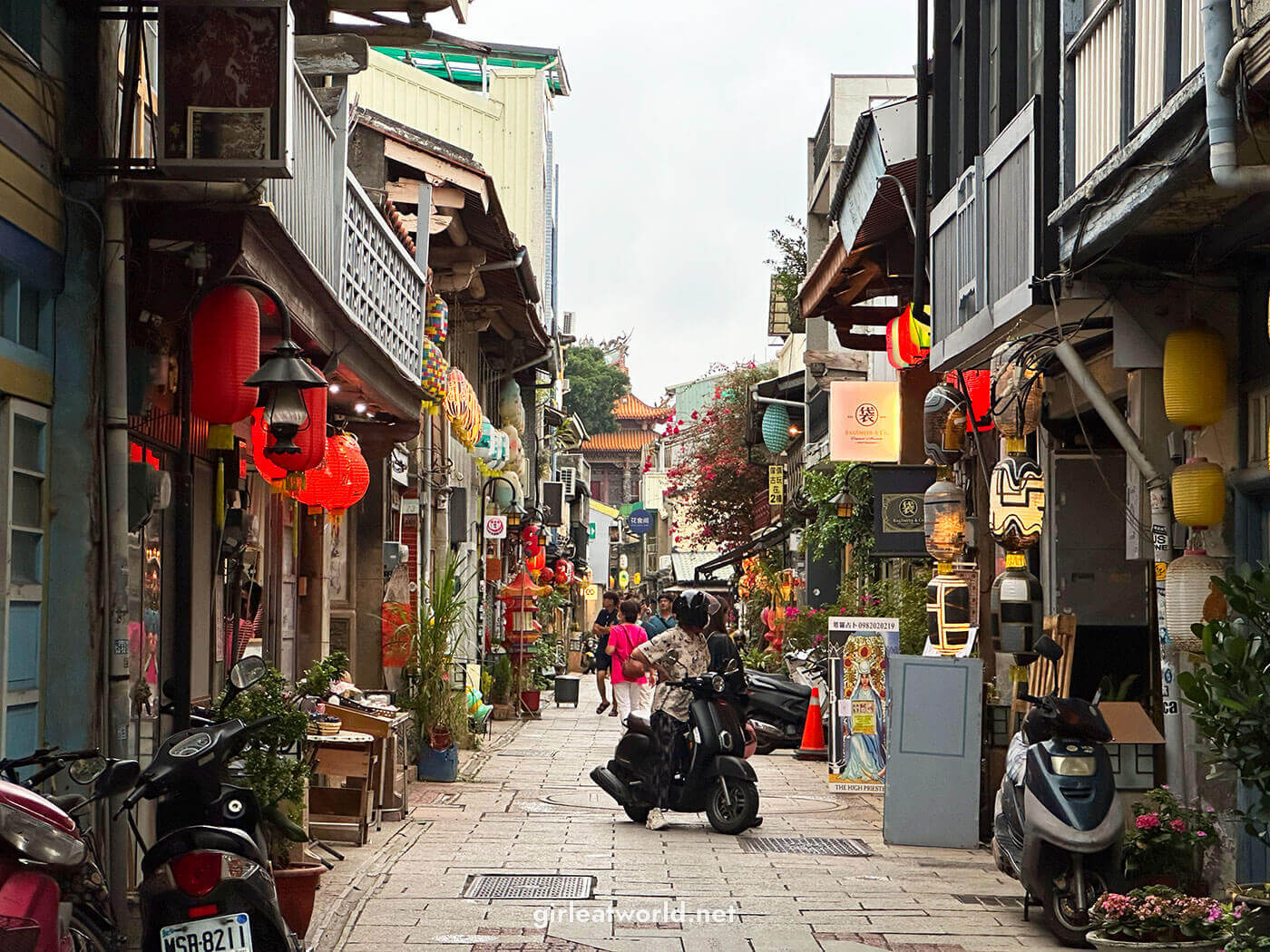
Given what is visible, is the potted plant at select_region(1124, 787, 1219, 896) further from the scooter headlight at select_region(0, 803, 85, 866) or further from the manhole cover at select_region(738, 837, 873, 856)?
the scooter headlight at select_region(0, 803, 85, 866)

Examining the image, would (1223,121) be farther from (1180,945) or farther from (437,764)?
(437,764)

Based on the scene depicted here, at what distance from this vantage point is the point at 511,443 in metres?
29.9

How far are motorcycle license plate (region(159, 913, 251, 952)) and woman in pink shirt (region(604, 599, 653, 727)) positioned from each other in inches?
675

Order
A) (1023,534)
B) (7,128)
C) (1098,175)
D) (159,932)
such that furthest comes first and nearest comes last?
(1023,534) → (1098,175) → (7,128) → (159,932)

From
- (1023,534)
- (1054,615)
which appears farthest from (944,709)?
(1023,534)

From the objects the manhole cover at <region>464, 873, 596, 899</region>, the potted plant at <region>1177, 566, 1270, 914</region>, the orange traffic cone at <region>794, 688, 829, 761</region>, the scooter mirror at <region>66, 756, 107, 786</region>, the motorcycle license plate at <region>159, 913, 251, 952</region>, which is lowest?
the orange traffic cone at <region>794, 688, 829, 761</region>

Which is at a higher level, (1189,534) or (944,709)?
(1189,534)

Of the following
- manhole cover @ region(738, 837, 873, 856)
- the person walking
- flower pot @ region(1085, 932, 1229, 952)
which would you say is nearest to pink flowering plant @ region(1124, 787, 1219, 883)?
flower pot @ region(1085, 932, 1229, 952)

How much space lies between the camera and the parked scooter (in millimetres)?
4840

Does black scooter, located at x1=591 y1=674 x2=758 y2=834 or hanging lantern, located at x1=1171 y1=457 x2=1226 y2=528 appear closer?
hanging lantern, located at x1=1171 y1=457 x2=1226 y2=528

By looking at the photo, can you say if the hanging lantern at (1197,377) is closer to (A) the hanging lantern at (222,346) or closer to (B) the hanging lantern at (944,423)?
(B) the hanging lantern at (944,423)

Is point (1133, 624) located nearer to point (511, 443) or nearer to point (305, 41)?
point (305, 41)

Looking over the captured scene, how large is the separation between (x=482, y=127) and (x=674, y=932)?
84.9 feet

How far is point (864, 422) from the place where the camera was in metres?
20.6
